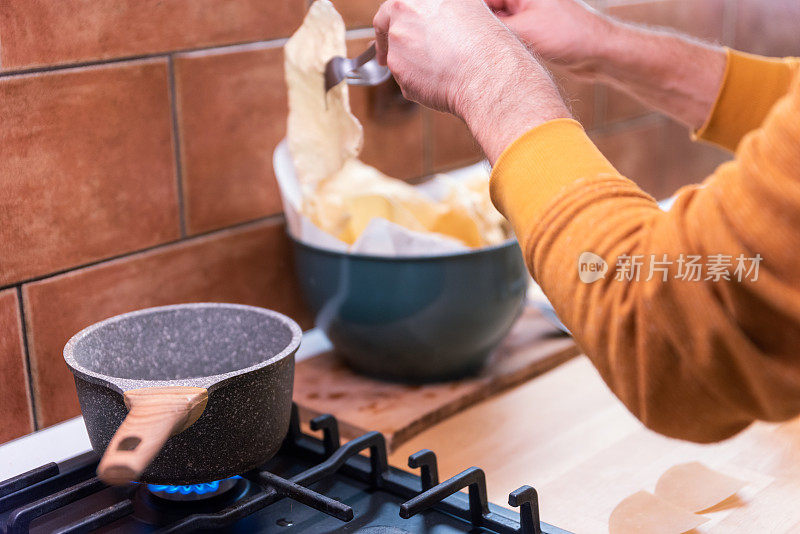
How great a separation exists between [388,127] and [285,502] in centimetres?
60

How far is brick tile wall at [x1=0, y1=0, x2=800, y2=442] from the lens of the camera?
79 centimetres

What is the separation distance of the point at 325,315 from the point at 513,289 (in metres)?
0.21

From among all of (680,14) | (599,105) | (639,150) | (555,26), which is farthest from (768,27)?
(555,26)

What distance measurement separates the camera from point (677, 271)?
1.55 ft

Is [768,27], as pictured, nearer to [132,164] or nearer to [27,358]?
[132,164]

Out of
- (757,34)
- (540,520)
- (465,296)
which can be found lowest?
(540,520)

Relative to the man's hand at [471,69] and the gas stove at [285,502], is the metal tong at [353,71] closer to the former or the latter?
the man's hand at [471,69]

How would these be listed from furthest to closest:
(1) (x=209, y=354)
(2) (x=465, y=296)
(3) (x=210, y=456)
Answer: (2) (x=465, y=296) < (1) (x=209, y=354) < (3) (x=210, y=456)

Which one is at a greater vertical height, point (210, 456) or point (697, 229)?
point (697, 229)

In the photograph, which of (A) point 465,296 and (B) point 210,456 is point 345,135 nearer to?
(A) point 465,296

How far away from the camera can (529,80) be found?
56cm

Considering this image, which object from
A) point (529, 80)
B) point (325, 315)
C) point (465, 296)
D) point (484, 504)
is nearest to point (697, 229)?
point (529, 80)

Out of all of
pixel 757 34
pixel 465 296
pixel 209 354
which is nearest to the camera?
pixel 209 354

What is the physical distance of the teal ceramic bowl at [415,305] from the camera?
34.7 inches
